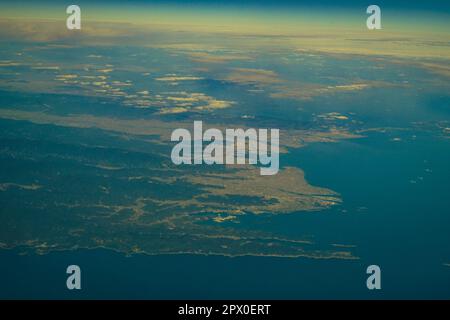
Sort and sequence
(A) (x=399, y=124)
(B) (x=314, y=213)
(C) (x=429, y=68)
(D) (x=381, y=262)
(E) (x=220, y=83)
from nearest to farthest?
(D) (x=381, y=262) < (B) (x=314, y=213) < (A) (x=399, y=124) < (E) (x=220, y=83) < (C) (x=429, y=68)

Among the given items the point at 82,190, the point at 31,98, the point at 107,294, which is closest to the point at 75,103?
the point at 31,98

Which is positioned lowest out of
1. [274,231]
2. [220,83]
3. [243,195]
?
[274,231]

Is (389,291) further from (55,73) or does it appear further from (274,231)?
(55,73)

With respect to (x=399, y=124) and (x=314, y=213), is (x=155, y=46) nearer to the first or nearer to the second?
(x=399, y=124)

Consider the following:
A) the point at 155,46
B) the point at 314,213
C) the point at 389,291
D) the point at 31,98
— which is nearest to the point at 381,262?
the point at 389,291

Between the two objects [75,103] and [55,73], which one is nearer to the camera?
[75,103]

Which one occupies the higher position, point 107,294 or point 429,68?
point 429,68

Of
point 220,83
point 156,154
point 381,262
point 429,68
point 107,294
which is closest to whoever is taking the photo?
point 107,294
